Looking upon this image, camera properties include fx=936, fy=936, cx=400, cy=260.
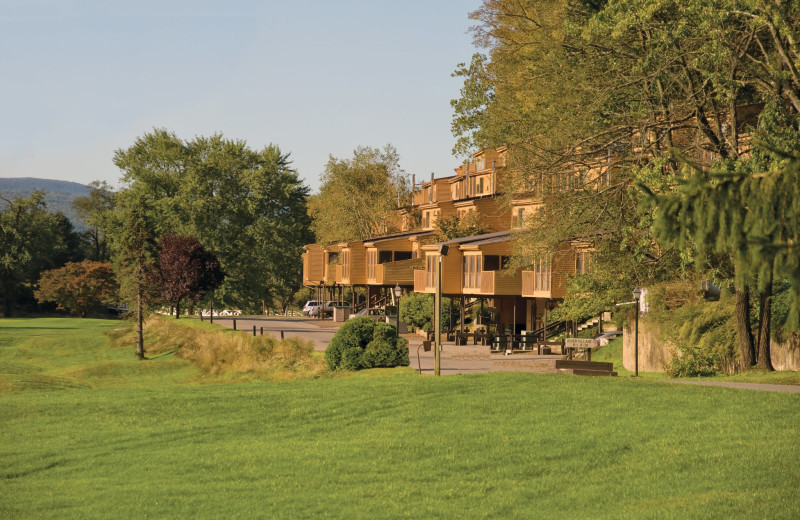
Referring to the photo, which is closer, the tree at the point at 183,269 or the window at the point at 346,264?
the tree at the point at 183,269

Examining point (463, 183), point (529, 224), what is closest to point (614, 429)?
point (529, 224)

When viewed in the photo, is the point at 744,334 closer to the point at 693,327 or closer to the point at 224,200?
the point at 693,327

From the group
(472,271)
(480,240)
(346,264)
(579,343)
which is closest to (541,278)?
(472,271)

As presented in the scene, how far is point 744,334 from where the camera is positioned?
29.2 m

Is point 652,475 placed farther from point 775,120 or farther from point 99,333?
point 99,333

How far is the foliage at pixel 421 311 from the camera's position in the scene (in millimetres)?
57438

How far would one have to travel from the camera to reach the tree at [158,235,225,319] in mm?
66812

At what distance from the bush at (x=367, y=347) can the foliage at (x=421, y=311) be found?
23.5 meters

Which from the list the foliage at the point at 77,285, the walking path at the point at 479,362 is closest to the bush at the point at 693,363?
the walking path at the point at 479,362

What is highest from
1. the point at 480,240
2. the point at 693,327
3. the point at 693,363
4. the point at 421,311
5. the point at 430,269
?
the point at 480,240

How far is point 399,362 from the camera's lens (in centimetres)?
3338

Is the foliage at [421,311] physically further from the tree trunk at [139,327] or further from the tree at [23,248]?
the tree at [23,248]

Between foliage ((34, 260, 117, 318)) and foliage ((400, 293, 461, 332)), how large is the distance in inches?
1380

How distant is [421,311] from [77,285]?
38.0 metres
